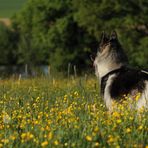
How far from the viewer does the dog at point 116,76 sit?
29.5 feet

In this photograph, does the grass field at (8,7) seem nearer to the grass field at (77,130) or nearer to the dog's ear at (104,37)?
the dog's ear at (104,37)

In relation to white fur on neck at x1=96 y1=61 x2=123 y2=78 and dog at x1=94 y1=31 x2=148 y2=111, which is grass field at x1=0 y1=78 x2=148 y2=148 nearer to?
dog at x1=94 y1=31 x2=148 y2=111

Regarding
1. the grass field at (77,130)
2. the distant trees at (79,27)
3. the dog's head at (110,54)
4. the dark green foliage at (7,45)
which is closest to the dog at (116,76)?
the dog's head at (110,54)

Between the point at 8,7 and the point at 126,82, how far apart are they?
101743 millimetres

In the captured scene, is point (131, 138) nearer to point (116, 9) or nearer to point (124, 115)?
point (124, 115)

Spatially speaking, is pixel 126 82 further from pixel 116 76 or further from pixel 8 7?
pixel 8 7

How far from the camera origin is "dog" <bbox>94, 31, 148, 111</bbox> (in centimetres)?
899

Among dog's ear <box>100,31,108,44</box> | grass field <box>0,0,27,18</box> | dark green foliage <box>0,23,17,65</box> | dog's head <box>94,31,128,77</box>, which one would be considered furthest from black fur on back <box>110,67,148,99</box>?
dark green foliage <box>0,23,17,65</box>

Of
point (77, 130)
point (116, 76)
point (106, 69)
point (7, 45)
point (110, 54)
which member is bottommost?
point (77, 130)

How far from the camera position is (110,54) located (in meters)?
9.76

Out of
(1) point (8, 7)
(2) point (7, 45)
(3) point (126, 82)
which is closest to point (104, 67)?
(3) point (126, 82)

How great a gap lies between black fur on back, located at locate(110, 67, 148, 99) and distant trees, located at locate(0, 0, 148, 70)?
3037 cm

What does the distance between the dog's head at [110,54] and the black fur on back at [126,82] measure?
352 millimetres

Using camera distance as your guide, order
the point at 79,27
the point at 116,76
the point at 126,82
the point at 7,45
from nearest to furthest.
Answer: the point at 126,82
the point at 116,76
the point at 79,27
the point at 7,45
